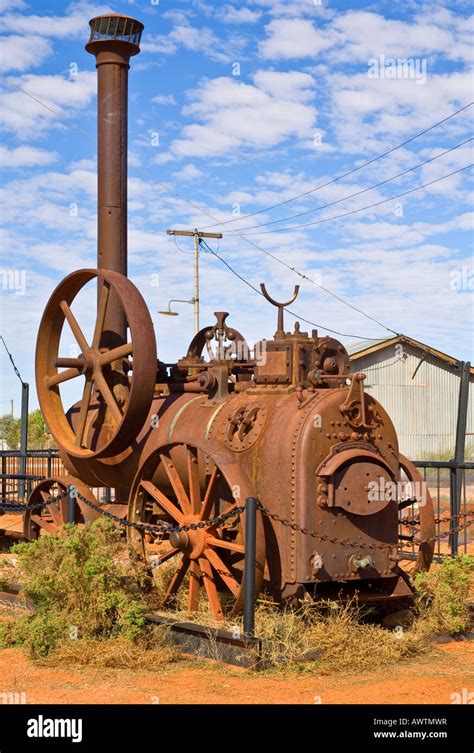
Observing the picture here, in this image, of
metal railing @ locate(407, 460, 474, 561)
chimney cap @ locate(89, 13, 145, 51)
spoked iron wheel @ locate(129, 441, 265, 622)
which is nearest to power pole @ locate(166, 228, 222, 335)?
metal railing @ locate(407, 460, 474, 561)

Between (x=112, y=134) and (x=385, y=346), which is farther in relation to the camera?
(x=385, y=346)

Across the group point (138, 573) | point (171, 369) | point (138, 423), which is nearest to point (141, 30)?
point (171, 369)

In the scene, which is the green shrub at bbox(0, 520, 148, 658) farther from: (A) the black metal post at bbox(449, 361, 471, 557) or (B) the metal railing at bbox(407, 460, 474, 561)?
(A) the black metal post at bbox(449, 361, 471, 557)

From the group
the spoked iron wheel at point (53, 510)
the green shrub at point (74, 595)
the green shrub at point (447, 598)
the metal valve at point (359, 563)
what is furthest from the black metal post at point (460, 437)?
the green shrub at point (74, 595)

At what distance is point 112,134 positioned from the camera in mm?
11102

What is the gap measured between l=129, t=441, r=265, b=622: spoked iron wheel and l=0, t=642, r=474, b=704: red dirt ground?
2.86 ft

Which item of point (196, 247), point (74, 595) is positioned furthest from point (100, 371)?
point (196, 247)

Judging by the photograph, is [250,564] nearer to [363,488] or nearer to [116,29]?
[363,488]

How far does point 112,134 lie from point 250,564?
6385 millimetres

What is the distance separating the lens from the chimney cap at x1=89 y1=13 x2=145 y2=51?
1133 centimetres

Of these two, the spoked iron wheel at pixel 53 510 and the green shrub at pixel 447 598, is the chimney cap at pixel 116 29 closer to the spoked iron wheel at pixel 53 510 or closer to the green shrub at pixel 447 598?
the spoked iron wheel at pixel 53 510

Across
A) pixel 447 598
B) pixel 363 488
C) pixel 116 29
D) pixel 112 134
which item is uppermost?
pixel 116 29

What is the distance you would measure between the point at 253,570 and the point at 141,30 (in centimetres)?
771

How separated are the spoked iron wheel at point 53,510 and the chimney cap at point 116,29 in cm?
560
